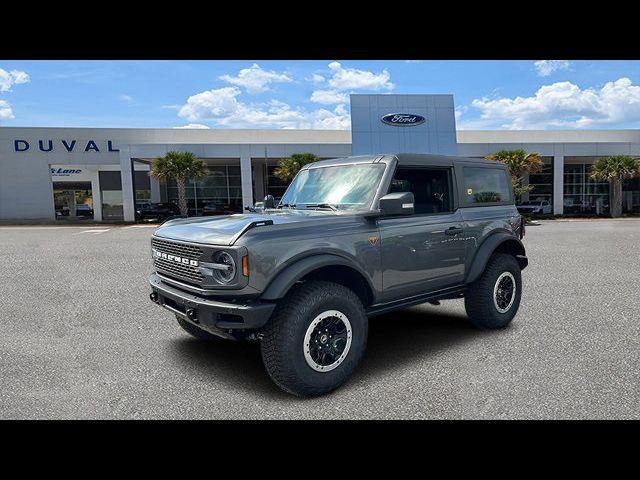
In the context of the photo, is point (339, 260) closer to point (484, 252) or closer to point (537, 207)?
point (484, 252)

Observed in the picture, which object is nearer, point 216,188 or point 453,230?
point 453,230

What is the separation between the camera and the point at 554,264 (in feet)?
32.3

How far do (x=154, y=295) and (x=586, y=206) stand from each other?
40769 millimetres

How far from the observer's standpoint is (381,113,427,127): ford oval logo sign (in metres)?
29.0

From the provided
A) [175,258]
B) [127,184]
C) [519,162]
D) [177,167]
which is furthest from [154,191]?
[175,258]

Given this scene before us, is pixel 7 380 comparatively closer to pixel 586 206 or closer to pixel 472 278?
pixel 472 278

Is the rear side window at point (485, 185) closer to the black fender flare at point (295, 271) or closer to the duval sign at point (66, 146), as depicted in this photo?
the black fender flare at point (295, 271)

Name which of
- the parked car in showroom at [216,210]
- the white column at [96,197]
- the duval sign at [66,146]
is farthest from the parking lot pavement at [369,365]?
the duval sign at [66,146]

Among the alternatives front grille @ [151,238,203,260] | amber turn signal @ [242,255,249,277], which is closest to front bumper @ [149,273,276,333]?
amber turn signal @ [242,255,249,277]

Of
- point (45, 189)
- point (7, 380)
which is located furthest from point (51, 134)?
point (7, 380)

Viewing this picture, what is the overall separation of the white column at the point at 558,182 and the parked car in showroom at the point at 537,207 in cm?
170

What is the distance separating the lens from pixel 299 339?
3.35 m

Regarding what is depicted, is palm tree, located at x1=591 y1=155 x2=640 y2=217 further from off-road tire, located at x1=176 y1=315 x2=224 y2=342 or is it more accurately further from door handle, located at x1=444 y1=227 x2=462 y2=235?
off-road tire, located at x1=176 y1=315 x2=224 y2=342

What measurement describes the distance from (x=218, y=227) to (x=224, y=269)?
470 mm
